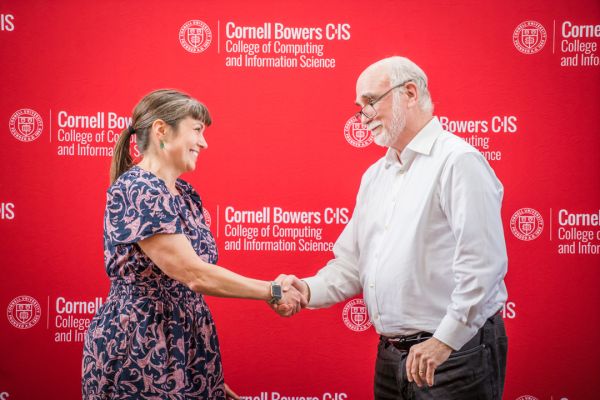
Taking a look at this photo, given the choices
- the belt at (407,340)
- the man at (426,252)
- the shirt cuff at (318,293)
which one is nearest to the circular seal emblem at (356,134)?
the man at (426,252)

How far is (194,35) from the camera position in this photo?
3.26 m

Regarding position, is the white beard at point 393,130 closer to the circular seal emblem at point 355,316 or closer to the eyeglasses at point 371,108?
the eyeglasses at point 371,108

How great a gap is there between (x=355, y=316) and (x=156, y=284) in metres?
1.55

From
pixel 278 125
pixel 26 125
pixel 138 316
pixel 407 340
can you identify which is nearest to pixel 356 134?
pixel 278 125

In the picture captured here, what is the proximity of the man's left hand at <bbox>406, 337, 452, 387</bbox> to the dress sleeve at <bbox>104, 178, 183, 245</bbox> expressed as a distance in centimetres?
93

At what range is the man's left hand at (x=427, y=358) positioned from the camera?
6.47 feet

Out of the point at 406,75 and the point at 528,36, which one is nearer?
the point at 406,75

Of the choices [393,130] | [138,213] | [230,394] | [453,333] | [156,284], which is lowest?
[230,394]

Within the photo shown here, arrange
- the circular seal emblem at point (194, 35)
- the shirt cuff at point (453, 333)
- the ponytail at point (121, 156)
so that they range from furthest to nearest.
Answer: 1. the circular seal emblem at point (194, 35)
2. the ponytail at point (121, 156)
3. the shirt cuff at point (453, 333)

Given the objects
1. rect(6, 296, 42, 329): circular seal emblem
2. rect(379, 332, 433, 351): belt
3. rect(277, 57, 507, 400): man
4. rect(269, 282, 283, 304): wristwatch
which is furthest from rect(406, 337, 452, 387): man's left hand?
rect(6, 296, 42, 329): circular seal emblem

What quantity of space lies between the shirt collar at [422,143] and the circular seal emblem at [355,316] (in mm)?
1206

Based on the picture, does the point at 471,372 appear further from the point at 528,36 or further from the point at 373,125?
the point at 528,36

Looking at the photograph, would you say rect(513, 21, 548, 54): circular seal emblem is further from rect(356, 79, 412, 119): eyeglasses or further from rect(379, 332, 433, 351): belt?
rect(379, 332, 433, 351): belt

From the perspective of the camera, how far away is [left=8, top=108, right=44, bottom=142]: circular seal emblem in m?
3.26
